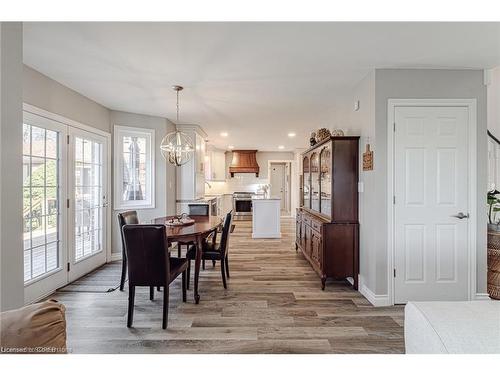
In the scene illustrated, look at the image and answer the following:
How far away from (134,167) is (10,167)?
317 centimetres

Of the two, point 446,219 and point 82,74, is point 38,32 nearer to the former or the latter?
point 82,74

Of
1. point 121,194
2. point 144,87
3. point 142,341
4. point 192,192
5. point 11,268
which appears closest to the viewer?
point 11,268

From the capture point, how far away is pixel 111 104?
4.19m

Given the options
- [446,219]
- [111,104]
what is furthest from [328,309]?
[111,104]

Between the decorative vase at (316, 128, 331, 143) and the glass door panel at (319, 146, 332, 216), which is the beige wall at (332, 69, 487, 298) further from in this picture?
the decorative vase at (316, 128, 331, 143)

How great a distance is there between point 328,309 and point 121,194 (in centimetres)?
367

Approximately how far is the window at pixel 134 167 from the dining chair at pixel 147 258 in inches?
95.5

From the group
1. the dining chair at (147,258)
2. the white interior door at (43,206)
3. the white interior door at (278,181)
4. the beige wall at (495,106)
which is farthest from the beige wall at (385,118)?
the white interior door at (278,181)

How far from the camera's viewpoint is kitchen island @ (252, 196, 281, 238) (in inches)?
250

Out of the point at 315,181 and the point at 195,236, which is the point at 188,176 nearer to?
the point at 315,181

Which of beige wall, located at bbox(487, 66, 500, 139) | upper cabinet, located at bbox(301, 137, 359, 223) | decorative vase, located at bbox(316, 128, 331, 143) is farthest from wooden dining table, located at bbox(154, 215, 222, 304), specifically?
beige wall, located at bbox(487, 66, 500, 139)

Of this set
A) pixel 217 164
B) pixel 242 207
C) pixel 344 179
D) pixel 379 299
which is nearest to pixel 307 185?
pixel 344 179

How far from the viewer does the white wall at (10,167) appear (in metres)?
1.59

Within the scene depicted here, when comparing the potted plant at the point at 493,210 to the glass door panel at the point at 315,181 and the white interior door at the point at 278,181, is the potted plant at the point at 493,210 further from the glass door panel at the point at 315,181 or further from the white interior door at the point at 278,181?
the white interior door at the point at 278,181
